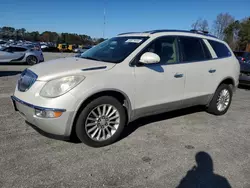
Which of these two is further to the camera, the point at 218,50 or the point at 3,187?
the point at 218,50

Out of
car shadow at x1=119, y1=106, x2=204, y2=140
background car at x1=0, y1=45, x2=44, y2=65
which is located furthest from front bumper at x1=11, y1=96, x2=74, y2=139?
background car at x1=0, y1=45, x2=44, y2=65

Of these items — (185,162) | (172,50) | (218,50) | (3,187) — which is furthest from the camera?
(218,50)

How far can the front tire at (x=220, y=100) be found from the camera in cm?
488

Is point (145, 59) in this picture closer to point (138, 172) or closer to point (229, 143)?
point (138, 172)

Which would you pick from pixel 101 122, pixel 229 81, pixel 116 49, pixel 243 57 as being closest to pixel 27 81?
pixel 101 122

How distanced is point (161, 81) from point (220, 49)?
2.04 metres

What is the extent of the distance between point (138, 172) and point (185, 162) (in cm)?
73

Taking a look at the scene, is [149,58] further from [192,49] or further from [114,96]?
[192,49]

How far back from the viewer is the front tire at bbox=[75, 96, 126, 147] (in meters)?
3.10

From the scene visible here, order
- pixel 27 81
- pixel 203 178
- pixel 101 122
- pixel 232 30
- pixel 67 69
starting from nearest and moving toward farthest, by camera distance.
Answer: pixel 203 178 < pixel 67 69 < pixel 27 81 < pixel 101 122 < pixel 232 30

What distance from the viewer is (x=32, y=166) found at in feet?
9.06

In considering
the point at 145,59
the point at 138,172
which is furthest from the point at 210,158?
the point at 145,59

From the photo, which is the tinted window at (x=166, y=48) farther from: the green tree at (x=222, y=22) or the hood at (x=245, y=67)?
the green tree at (x=222, y=22)

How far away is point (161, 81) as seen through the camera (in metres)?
3.72
